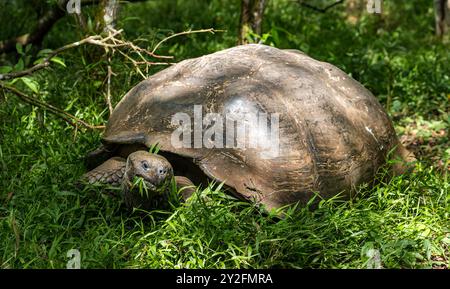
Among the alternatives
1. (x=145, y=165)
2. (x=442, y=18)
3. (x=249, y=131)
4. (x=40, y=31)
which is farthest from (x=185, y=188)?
(x=442, y=18)

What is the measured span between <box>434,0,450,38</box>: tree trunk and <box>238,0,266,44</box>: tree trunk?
301 cm

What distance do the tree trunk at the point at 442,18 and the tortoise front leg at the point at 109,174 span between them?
5.30 m

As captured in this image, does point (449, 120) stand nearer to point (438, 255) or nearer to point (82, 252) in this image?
point (438, 255)

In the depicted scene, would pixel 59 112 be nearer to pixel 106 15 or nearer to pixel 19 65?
pixel 19 65

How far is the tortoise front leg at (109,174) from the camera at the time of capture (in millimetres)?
3578

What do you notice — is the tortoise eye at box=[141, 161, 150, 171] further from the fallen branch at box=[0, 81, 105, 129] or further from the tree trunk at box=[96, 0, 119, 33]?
the tree trunk at box=[96, 0, 119, 33]

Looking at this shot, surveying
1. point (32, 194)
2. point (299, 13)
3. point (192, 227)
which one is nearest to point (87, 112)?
point (32, 194)

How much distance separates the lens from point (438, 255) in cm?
325

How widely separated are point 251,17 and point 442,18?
3.17 m

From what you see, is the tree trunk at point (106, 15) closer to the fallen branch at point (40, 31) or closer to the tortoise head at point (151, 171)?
the fallen branch at point (40, 31)

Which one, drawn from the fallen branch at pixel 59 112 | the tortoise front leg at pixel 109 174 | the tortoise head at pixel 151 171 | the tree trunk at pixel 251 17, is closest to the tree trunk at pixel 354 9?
the tree trunk at pixel 251 17

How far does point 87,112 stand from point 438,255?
277 centimetres

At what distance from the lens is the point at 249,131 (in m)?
3.39

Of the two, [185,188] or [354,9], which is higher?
[185,188]
